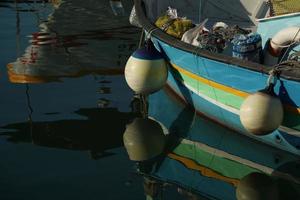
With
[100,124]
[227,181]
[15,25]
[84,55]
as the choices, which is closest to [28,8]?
[15,25]

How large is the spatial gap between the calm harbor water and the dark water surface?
2 cm

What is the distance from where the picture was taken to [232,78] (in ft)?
22.4

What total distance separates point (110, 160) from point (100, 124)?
117cm

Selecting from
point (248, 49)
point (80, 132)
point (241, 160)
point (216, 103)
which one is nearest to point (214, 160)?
point (241, 160)

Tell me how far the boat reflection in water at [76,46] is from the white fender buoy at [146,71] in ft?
8.25

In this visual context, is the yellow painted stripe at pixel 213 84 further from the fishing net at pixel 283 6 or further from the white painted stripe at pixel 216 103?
the fishing net at pixel 283 6

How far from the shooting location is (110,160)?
22.2 feet

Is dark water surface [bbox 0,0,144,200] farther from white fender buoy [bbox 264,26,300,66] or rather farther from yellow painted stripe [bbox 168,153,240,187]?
white fender buoy [bbox 264,26,300,66]

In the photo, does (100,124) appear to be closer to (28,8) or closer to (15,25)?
(15,25)

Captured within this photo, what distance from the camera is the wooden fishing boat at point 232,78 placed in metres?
6.27

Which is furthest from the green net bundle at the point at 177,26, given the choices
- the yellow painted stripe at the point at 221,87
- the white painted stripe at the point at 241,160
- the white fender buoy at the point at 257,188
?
the white fender buoy at the point at 257,188

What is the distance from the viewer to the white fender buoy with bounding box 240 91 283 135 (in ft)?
19.7

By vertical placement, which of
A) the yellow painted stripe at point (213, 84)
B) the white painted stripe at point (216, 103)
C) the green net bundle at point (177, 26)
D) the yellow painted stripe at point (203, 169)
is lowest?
the yellow painted stripe at point (203, 169)

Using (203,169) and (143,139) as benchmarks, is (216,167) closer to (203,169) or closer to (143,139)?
(203,169)
